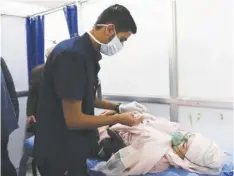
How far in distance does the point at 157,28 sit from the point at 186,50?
12.8 inches

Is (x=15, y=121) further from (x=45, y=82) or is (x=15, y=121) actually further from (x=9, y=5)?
(x=9, y=5)

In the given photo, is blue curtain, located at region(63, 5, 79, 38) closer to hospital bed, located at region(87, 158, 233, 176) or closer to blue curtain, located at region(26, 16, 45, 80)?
blue curtain, located at region(26, 16, 45, 80)

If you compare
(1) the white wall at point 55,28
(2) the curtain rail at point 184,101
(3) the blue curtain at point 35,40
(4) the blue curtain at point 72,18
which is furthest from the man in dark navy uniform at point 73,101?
(3) the blue curtain at point 35,40

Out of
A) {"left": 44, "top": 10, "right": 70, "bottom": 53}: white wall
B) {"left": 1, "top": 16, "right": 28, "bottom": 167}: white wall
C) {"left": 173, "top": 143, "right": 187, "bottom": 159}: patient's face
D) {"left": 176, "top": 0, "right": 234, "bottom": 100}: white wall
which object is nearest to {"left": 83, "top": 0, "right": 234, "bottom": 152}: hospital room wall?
{"left": 176, "top": 0, "right": 234, "bottom": 100}: white wall

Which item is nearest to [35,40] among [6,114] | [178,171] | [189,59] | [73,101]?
[189,59]

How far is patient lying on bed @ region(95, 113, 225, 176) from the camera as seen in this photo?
1.38m

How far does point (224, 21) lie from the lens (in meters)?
1.81

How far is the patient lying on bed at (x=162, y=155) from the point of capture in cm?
138

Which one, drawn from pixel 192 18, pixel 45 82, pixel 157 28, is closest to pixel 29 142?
pixel 45 82

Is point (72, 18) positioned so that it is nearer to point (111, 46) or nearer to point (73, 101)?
point (111, 46)

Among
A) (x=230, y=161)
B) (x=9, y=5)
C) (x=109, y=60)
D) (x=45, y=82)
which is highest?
(x=9, y=5)

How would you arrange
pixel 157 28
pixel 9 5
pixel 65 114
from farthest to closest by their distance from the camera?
1. pixel 9 5
2. pixel 157 28
3. pixel 65 114

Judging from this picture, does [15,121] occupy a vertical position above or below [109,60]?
below

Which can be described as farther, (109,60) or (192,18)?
(109,60)
